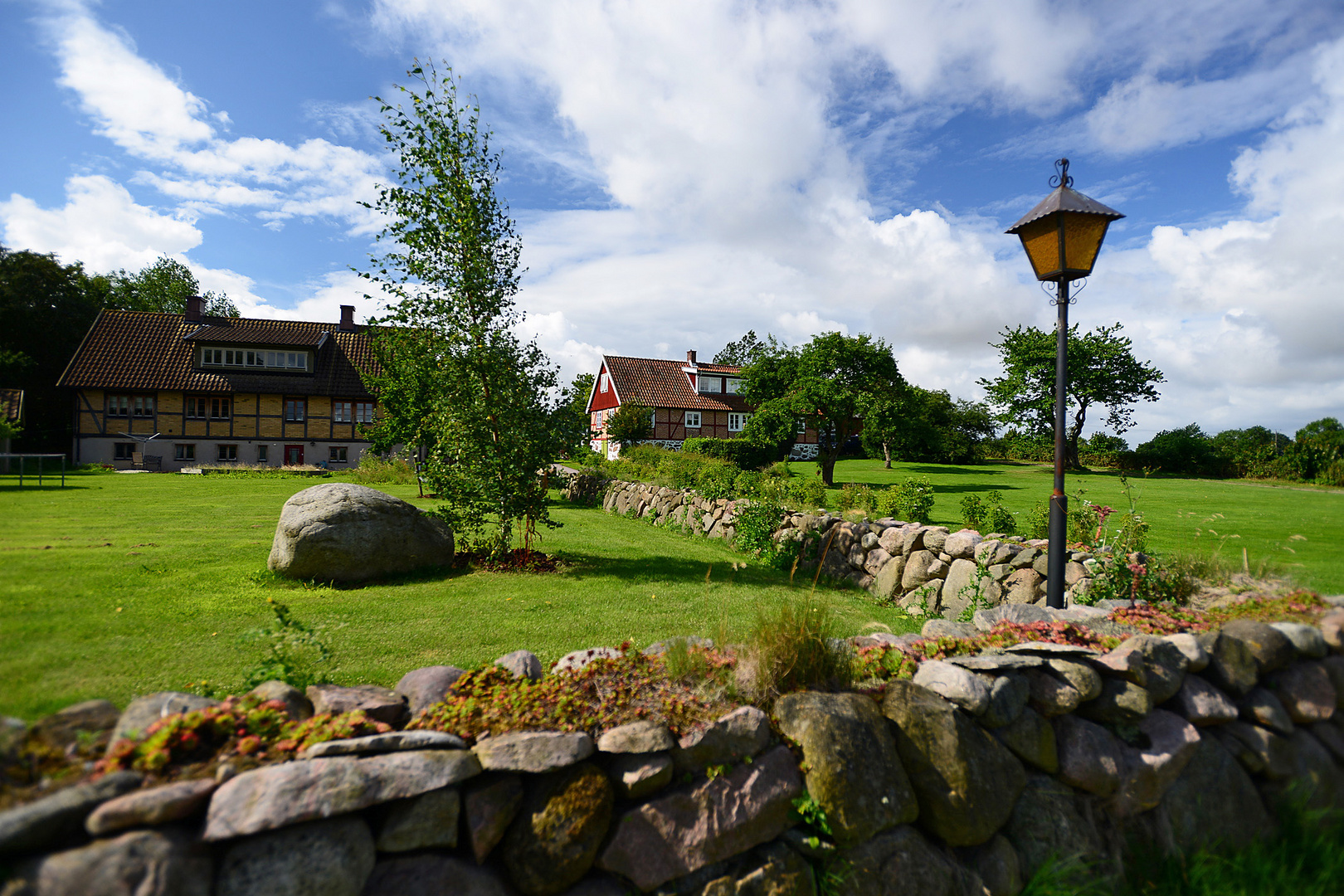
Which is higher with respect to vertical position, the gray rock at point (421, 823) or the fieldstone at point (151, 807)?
→ the fieldstone at point (151, 807)

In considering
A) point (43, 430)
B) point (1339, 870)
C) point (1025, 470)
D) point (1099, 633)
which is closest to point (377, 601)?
point (43, 430)

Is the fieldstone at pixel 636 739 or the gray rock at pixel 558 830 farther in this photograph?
the fieldstone at pixel 636 739

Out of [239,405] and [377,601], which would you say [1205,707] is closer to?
[377,601]

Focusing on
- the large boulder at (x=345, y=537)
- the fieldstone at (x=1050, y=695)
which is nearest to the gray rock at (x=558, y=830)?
the fieldstone at (x=1050, y=695)

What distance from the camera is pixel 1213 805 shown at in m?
3.41

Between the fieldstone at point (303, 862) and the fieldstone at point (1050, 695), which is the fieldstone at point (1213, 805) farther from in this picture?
the fieldstone at point (303, 862)

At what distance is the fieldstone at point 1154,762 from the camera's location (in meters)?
3.26

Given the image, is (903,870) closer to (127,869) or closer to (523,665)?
(523,665)

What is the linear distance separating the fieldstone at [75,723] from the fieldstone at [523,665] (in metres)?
1.59

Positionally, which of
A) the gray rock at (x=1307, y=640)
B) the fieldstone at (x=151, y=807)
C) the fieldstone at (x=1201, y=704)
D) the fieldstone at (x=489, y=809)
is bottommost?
the fieldstone at (x=489, y=809)

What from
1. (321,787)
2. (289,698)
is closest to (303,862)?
(321,787)

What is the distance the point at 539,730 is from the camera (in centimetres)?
269

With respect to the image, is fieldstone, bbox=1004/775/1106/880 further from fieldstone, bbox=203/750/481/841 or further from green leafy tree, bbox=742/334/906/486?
green leafy tree, bbox=742/334/906/486

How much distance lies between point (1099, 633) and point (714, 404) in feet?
129
